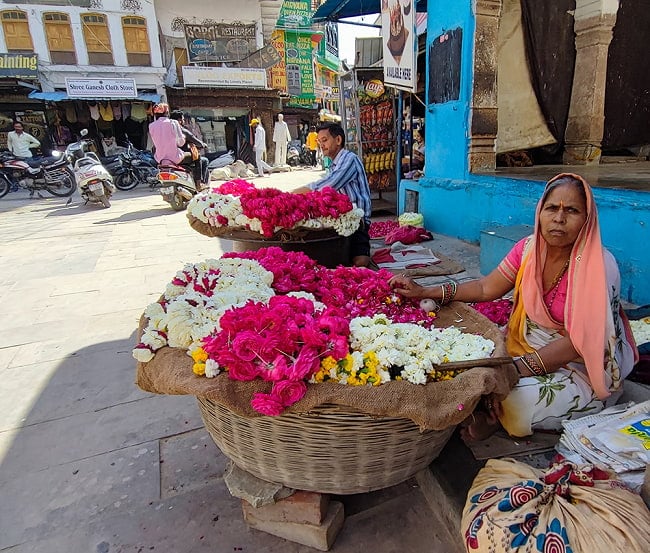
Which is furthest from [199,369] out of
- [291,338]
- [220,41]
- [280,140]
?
[220,41]

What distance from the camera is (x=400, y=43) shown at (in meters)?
6.14

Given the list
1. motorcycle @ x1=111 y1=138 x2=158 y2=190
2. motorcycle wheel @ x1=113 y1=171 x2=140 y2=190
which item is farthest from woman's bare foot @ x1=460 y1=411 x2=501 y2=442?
motorcycle wheel @ x1=113 y1=171 x2=140 y2=190

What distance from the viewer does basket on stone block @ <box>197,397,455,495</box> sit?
153 centimetres

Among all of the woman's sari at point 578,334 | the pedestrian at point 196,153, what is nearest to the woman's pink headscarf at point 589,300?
the woman's sari at point 578,334

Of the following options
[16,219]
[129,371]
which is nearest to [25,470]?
[129,371]

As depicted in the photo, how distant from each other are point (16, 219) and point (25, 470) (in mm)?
8325

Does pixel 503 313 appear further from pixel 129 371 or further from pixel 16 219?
pixel 16 219

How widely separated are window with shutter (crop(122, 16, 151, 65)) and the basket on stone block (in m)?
21.1

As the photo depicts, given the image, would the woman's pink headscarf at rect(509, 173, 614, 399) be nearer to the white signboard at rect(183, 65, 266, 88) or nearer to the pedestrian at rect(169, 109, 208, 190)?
the pedestrian at rect(169, 109, 208, 190)

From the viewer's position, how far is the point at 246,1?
21578 mm

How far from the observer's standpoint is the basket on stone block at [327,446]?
A: 1.53 m

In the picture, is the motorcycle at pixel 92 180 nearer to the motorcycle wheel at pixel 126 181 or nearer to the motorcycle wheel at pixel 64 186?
the motorcycle wheel at pixel 64 186

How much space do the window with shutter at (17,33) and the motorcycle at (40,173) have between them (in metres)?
9.06

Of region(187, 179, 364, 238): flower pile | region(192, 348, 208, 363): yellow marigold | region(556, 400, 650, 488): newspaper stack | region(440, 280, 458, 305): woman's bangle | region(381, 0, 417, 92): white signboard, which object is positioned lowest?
region(556, 400, 650, 488): newspaper stack
